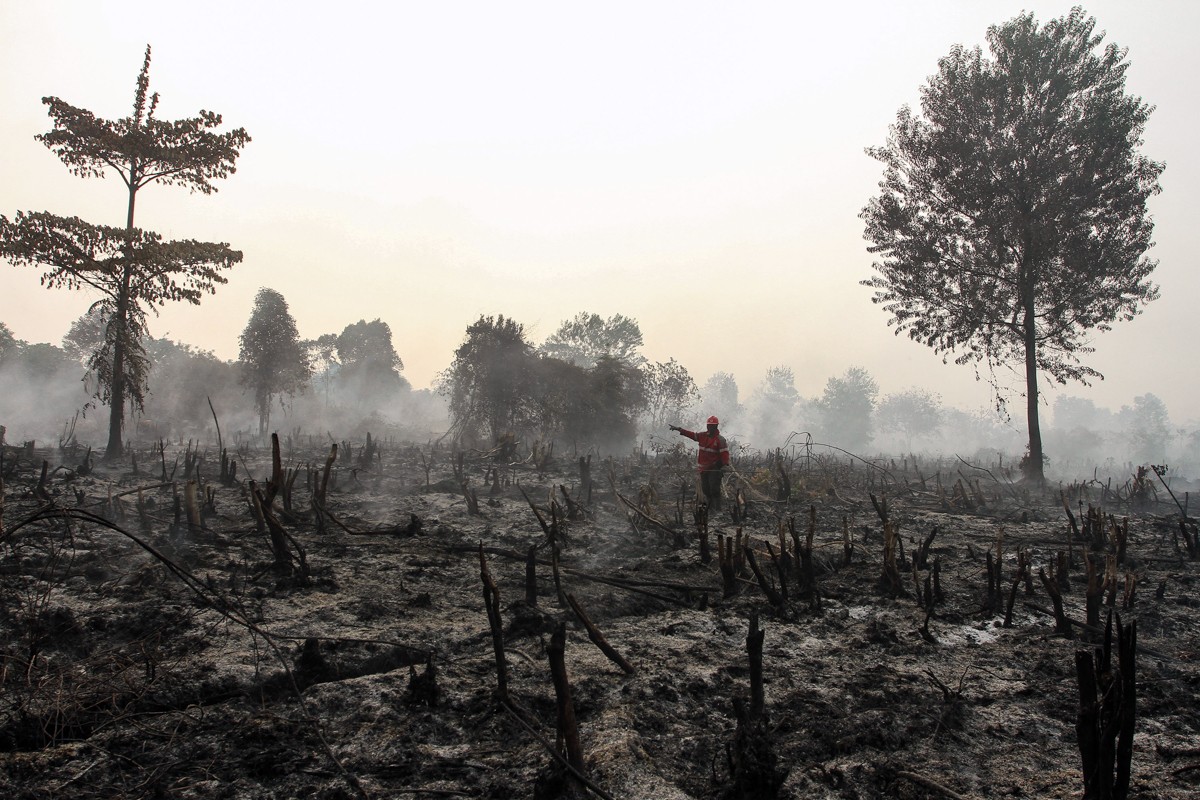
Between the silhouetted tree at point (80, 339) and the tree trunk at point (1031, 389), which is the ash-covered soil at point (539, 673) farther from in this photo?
the silhouetted tree at point (80, 339)

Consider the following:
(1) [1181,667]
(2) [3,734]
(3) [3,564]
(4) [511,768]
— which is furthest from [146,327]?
(1) [1181,667]

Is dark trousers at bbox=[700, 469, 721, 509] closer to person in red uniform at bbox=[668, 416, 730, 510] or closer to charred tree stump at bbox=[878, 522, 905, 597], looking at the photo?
person in red uniform at bbox=[668, 416, 730, 510]

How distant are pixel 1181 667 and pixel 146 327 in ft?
61.0

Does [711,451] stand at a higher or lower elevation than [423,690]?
higher

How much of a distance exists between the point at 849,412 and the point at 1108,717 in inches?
3250

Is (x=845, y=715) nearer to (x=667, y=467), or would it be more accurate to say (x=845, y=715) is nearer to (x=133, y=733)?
(x=133, y=733)

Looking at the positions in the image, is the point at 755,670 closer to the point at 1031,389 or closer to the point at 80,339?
the point at 1031,389

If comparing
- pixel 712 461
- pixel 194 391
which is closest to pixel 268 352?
pixel 194 391

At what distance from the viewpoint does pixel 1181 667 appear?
12.2 feet

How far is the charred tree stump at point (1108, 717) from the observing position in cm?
191

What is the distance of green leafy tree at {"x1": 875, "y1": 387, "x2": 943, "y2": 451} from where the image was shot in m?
88.8

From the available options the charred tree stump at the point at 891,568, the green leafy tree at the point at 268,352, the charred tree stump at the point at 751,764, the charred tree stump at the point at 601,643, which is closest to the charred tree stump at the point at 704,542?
the charred tree stump at the point at 891,568

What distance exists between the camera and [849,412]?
7856 centimetres

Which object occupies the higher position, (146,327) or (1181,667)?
(146,327)
